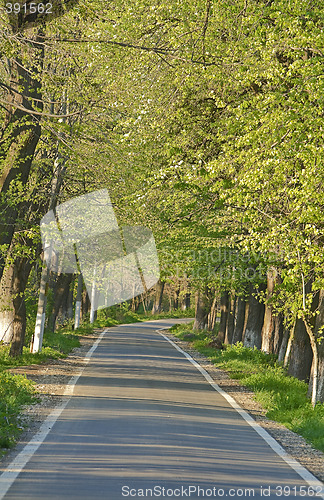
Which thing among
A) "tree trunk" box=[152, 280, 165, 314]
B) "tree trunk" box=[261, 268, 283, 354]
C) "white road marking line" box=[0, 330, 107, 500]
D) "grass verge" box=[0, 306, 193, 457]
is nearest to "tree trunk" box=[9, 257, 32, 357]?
"grass verge" box=[0, 306, 193, 457]

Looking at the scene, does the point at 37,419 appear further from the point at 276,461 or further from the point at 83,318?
the point at 83,318

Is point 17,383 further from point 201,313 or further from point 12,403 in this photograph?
point 201,313

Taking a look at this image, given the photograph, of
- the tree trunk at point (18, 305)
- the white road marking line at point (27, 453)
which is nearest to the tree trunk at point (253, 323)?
the tree trunk at point (18, 305)

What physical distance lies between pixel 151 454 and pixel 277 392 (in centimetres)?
814

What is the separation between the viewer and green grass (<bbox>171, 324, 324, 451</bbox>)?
11.2 meters

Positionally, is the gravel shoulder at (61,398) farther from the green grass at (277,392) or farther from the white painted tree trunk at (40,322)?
the white painted tree trunk at (40,322)

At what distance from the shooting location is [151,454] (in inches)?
318

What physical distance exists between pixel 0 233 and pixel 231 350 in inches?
525

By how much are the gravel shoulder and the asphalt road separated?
0.30m

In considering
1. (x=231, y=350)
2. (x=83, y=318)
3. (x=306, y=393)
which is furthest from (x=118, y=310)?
(x=306, y=393)

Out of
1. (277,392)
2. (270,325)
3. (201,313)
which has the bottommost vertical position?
(277,392)

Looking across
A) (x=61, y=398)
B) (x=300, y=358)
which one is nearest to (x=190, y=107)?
(x=61, y=398)

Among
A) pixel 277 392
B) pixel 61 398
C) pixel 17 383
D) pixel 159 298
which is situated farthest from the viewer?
pixel 159 298

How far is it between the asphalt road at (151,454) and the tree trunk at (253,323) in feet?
46.7
